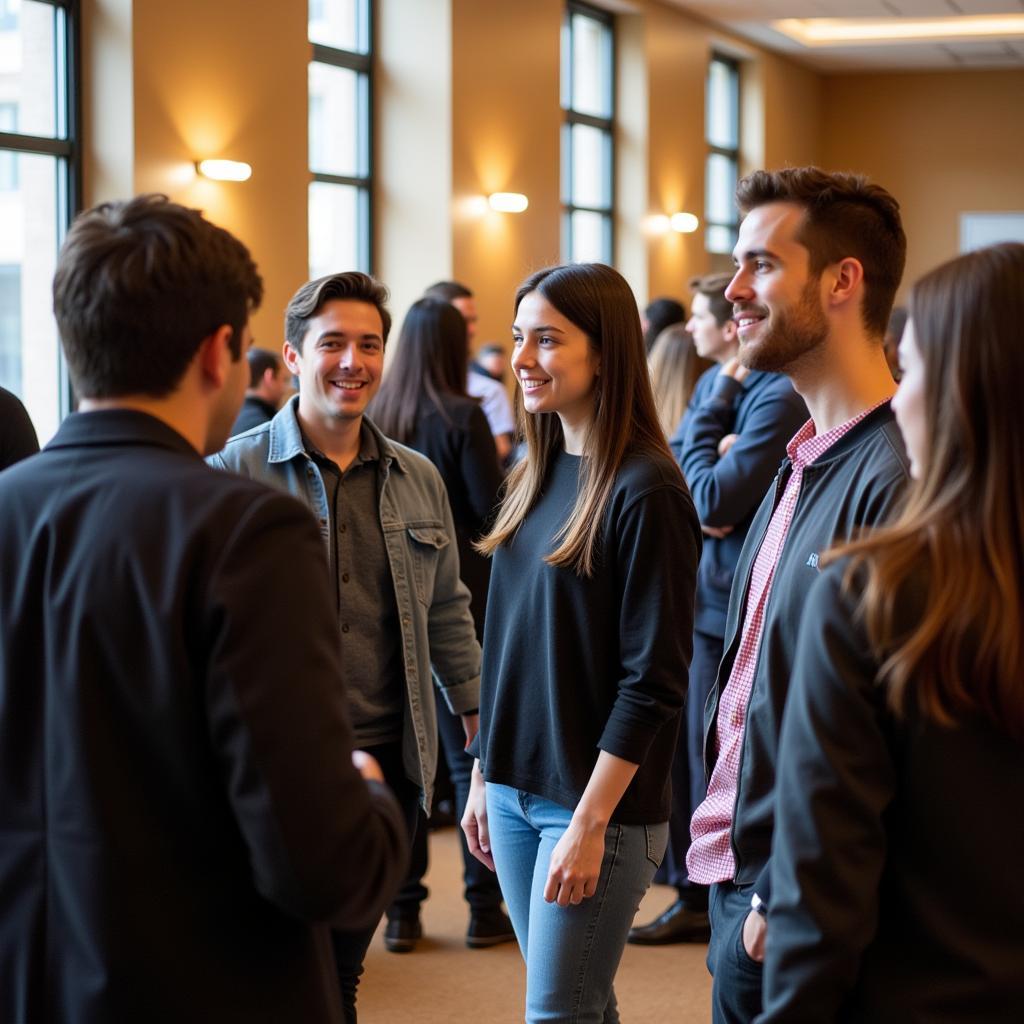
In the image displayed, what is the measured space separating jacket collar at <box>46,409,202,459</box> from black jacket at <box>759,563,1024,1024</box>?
64 centimetres

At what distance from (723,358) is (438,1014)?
2126mm

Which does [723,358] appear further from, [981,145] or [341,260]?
[981,145]

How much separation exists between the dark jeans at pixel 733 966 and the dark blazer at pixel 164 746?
65cm

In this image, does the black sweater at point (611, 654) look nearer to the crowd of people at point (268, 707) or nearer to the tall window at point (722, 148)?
the crowd of people at point (268, 707)

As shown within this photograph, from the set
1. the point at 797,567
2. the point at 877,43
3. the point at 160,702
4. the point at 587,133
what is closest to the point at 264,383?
the point at 797,567

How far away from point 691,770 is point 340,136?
5336 millimetres

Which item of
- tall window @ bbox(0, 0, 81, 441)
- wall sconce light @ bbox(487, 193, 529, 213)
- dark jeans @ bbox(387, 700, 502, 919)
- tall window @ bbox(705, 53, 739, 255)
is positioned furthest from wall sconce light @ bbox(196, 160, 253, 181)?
tall window @ bbox(705, 53, 739, 255)

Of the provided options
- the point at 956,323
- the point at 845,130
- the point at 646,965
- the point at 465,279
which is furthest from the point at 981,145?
the point at 956,323

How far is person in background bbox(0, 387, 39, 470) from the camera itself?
2857mm

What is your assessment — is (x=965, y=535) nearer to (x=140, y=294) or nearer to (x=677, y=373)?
(x=140, y=294)

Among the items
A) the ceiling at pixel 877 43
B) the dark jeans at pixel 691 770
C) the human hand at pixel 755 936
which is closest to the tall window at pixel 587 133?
the ceiling at pixel 877 43

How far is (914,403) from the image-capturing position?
4.42 ft

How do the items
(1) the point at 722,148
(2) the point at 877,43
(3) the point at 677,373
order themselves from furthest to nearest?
(1) the point at 722,148 < (2) the point at 877,43 < (3) the point at 677,373

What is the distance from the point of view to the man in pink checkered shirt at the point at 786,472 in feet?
5.88
